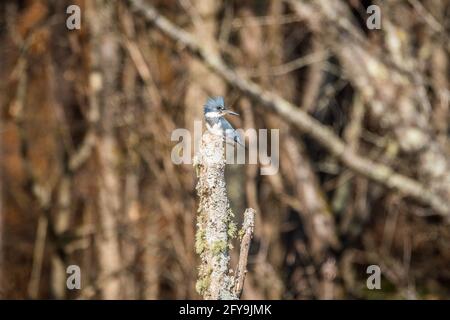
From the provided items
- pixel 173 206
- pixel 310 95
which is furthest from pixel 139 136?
pixel 310 95

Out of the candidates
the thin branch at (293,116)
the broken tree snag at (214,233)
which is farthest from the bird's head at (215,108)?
the thin branch at (293,116)

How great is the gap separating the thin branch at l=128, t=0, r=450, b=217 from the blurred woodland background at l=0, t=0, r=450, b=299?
0.02 metres

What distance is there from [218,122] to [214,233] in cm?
55

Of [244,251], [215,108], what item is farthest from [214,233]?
[215,108]

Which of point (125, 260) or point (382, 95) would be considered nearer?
point (382, 95)

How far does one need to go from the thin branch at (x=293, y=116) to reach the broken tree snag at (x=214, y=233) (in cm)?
282

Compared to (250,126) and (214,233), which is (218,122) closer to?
(214,233)

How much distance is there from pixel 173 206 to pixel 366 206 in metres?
2.62

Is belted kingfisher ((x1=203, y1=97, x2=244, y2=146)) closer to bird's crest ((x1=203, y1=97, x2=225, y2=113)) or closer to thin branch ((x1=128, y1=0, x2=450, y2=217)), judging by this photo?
bird's crest ((x1=203, y1=97, x2=225, y2=113))

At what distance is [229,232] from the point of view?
95.6 inches

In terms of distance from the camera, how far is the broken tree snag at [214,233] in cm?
235

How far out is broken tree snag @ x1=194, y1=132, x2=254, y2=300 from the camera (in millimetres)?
2348

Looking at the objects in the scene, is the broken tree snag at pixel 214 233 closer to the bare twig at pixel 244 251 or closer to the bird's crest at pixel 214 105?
the bare twig at pixel 244 251
